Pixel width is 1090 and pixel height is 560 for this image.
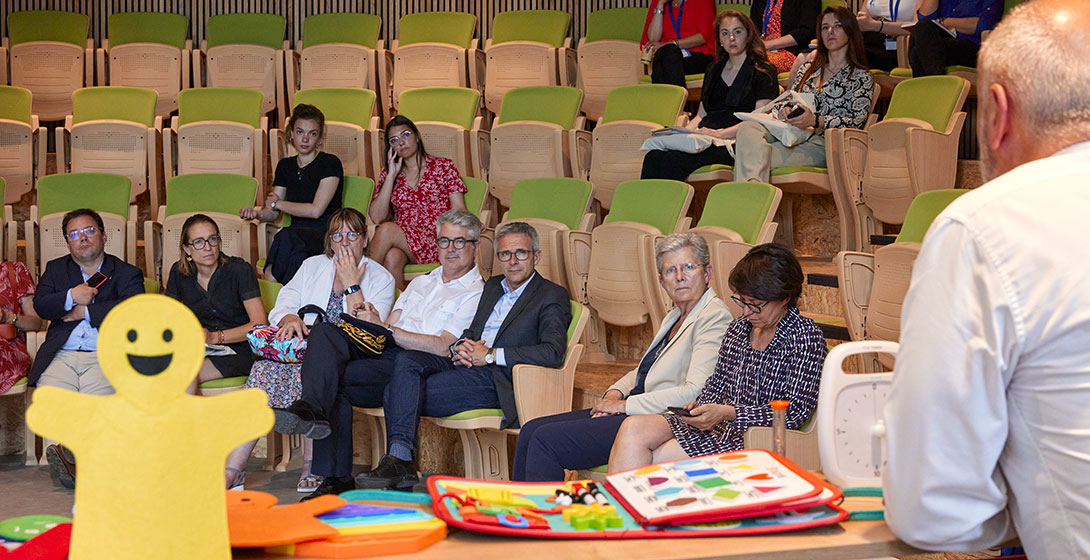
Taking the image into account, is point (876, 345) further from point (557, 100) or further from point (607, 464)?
point (557, 100)

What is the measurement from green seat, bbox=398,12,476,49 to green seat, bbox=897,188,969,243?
4.26 m

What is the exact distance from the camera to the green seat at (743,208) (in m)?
3.92

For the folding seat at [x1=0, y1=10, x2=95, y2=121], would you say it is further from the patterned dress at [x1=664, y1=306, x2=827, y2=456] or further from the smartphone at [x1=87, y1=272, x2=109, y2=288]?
the patterned dress at [x1=664, y1=306, x2=827, y2=456]

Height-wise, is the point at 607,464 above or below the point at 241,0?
below

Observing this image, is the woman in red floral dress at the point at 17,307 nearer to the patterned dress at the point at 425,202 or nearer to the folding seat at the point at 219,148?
the folding seat at the point at 219,148

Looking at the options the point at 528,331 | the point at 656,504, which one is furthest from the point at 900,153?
the point at 656,504

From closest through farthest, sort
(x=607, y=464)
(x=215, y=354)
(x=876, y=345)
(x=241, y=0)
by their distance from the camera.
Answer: (x=876, y=345) < (x=607, y=464) < (x=215, y=354) < (x=241, y=0)

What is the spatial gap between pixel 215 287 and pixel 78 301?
53 centimetres

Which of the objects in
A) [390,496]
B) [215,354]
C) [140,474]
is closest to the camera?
[140,474]

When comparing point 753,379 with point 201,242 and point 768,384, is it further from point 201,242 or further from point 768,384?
point 201,242

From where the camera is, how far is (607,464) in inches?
116

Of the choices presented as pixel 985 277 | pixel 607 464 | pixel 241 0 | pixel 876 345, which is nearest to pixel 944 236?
pixel 985 277

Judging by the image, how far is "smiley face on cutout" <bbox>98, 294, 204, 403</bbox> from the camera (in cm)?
98

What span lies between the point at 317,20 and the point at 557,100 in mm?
2538
